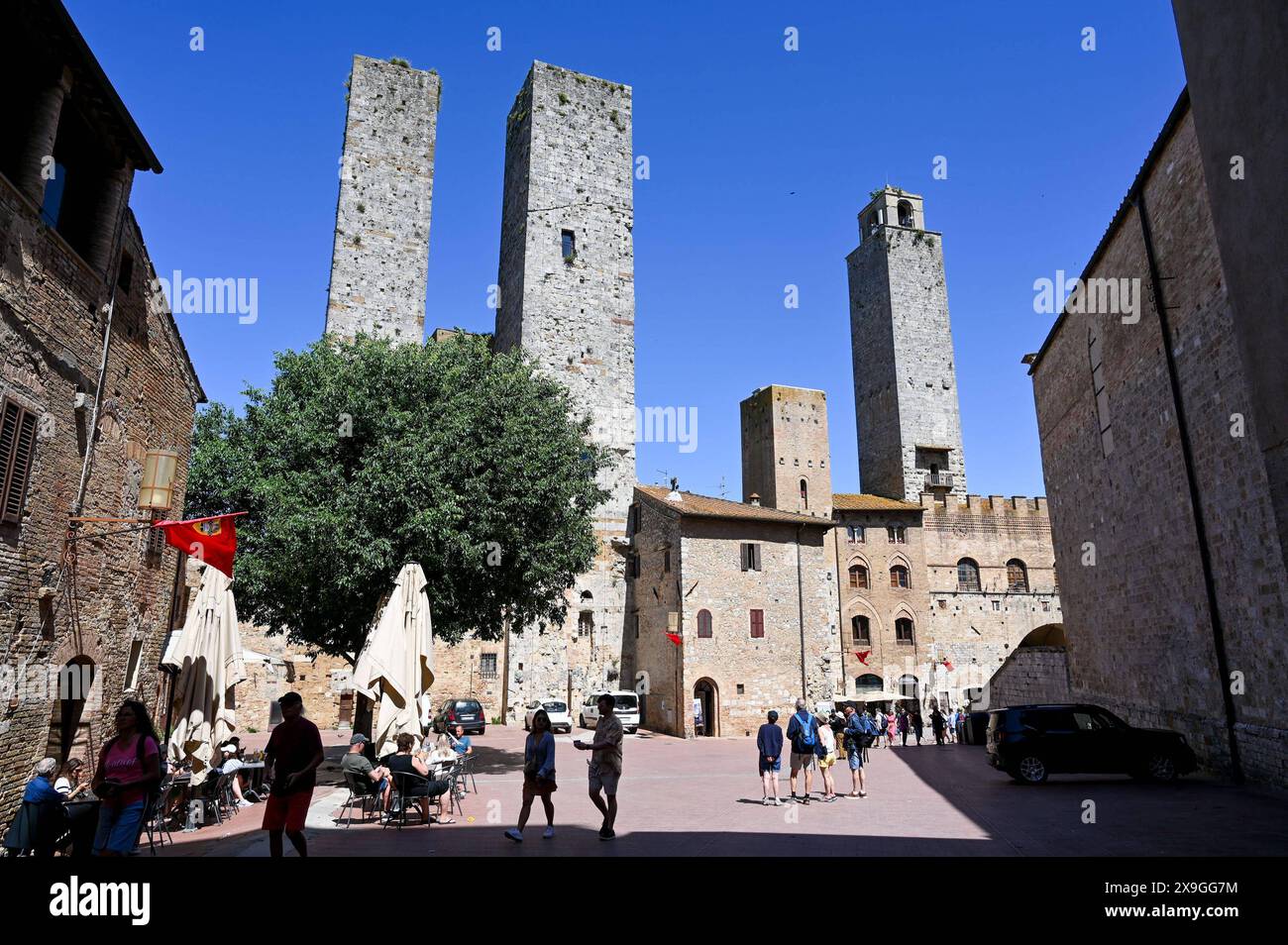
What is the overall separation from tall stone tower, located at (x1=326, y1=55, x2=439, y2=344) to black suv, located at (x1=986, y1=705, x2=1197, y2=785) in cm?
2594

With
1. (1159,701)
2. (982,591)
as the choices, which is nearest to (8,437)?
(1159,701)

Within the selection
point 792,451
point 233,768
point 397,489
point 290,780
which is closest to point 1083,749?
point 290,780

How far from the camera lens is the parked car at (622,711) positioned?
2939cm

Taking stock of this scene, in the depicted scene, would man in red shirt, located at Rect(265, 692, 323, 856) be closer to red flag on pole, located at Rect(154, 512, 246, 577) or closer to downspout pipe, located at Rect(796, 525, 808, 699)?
red flag on pole, located at Rect(154, 512, 246, 577)

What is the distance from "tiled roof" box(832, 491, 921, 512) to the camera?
134 ft

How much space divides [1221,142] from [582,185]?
99.9ft

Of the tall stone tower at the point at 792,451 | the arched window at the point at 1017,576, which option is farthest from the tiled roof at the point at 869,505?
the arched window at the point at 1017,576

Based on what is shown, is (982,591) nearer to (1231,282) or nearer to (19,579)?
(1231,282)

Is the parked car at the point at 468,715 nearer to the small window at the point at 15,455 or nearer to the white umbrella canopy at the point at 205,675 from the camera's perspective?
the white umbrella canopy at the point at 205,675

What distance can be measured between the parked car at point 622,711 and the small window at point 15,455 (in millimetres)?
22955

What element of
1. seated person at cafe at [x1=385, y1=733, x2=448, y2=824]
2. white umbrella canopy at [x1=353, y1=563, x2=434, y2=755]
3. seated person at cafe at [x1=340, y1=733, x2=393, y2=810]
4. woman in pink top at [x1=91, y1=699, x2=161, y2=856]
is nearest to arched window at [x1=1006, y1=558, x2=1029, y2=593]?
white umbrella canopy at [x1=353, y1=563, x2=434, y2=755]

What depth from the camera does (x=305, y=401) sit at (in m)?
17.6

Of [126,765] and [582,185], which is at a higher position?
[582,185]

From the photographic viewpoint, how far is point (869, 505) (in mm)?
41094
